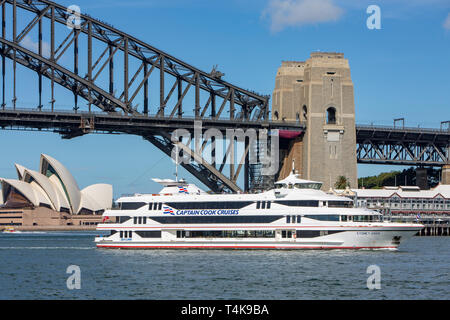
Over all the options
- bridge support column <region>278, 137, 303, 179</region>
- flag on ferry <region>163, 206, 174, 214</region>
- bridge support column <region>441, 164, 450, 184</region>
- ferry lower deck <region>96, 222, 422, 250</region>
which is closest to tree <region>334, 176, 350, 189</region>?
bridge support column <region>278, 137, 303, 179</region>

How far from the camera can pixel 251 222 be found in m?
72.1

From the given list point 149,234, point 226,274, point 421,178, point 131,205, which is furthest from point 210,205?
point 421,178

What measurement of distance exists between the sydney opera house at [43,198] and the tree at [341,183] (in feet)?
258

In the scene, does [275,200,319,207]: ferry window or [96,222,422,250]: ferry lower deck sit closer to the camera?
[96,222,422,250]: ferry lower deck

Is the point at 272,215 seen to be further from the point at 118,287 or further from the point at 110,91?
the point at 110,91

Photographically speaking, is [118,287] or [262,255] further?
[262,255]

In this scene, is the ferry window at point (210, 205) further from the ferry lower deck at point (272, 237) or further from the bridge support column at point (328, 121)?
the bridge support column at point (328, 121)

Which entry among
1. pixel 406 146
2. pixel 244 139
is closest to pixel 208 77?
pixel 244 139

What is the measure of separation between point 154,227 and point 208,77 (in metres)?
53.6

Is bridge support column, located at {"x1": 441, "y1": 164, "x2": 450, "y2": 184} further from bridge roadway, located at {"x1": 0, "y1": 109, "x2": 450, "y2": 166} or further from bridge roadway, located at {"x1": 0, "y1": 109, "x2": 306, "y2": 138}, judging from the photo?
bridge roadway, located at {"x1": 0, "y1": 109, "x2": 306, "y2": 138}

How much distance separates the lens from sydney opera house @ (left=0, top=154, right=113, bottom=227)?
184m

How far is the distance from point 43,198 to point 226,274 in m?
137

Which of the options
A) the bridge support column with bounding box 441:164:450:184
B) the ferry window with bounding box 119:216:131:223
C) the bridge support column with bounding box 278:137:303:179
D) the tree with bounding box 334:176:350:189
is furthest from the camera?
the bridge support column with bounding box 441:164:450:184

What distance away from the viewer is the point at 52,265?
205ft
